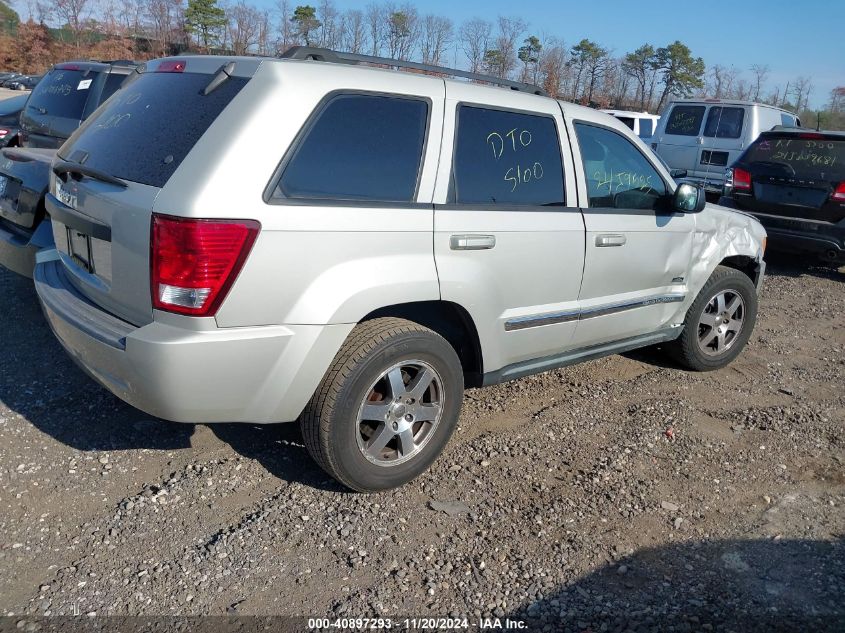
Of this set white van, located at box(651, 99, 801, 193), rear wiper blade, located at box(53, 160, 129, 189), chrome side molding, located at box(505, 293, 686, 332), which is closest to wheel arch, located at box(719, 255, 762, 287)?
chrome side molding, located at box(505, 293, 686, 332)

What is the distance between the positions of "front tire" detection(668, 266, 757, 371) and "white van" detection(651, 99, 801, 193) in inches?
305

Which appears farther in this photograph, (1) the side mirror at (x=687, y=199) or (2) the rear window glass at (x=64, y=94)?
(2) the rear window glass at (x=64, y=94)

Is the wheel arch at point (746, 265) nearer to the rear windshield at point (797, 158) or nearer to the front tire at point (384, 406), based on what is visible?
the front tire at point (384, 406)

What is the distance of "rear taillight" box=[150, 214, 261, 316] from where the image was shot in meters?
2.65

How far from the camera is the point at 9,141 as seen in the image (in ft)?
23.1

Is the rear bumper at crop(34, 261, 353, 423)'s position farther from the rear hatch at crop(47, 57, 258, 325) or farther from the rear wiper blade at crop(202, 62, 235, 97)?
the rear wiper blade at crop(202, 62, 235, 97)

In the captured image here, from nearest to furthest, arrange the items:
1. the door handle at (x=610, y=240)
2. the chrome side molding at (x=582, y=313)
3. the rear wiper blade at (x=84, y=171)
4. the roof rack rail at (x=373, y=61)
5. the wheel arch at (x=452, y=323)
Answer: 1. the rear wiper blade at (x=84, y=171)
2. the roof rack rail at (x=373, y=61)
3. the wheel arch at (x=452, y=323)
4. the chrome side molding at (x=582, y=313)
5. the door handle at (x=610, y=240)

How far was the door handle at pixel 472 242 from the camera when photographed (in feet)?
10.8

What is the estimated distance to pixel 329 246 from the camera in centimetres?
289

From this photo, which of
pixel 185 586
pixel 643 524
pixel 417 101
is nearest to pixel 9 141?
pixel 417 101

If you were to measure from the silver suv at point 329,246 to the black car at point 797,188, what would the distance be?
4961 millimetres

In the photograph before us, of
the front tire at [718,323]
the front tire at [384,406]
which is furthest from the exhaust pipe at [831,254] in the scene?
the front tire at [384,406]

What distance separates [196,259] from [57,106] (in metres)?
5.38

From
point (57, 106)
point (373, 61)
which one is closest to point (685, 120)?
point (57, 106)
